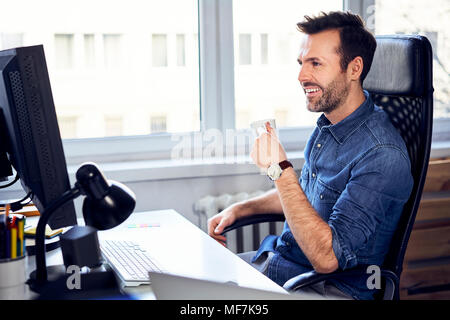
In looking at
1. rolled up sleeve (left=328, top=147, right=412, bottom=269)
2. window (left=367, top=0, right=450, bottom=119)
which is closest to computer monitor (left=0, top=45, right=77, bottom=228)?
rolled up sleeve (left=328, top=147, right=412, bottom=269)

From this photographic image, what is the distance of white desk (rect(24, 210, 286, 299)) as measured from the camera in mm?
1105

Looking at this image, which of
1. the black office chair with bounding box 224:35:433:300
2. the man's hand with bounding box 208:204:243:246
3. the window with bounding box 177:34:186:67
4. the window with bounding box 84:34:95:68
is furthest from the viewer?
the window with bounding box 177:34:186:67

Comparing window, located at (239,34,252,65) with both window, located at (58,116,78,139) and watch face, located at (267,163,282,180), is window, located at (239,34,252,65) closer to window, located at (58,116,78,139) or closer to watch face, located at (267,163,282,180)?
window, located at (58,116,78,139)

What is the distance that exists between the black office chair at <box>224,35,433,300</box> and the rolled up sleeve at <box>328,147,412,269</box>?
1.7 inches

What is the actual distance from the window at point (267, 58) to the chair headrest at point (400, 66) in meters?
0.80

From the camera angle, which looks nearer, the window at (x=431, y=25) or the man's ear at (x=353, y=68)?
the man's ear at (x=353, y=68)

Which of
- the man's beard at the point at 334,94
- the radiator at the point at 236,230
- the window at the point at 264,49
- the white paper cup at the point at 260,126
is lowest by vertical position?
the radiator at the point at 236,230

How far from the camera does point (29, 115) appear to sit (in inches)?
42.5

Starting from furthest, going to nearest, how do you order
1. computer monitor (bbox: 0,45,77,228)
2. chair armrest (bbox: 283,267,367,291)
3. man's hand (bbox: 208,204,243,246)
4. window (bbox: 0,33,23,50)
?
window (bbox: 0,33,23,50) < man's hand (bbox: 208,204,243,246) < chair armrest (bbox: 283,267,367,291) < computer monitor (bbox: 0,45,77,228)

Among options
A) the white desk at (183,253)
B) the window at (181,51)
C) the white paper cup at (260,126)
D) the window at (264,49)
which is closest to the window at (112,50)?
the window at (181,51)

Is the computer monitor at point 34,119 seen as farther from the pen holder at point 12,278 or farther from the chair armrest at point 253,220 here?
the chair armrest at point 253,220

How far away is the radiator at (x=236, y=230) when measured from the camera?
7.04ft

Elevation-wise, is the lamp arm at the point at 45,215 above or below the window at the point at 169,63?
below
